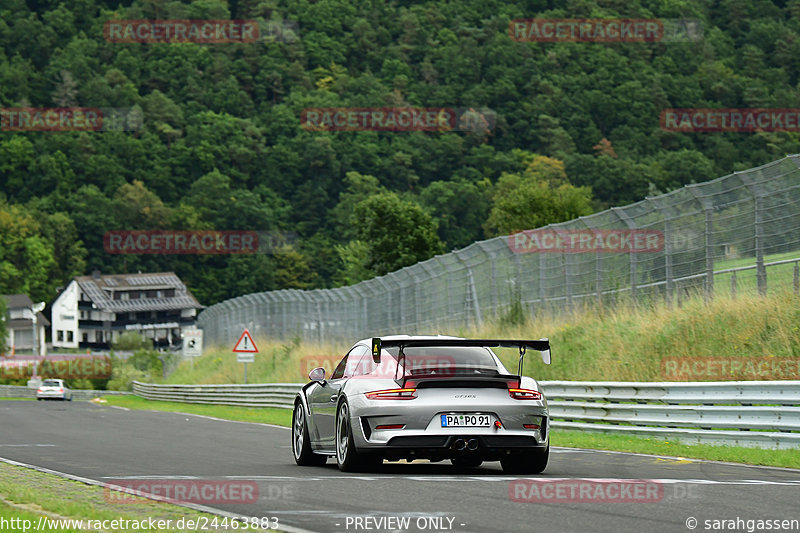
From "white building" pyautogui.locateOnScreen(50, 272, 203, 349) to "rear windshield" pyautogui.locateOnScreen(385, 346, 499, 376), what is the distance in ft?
450

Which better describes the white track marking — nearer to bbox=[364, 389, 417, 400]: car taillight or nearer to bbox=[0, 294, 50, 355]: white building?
bbox=[364, 389, 417, 400]: car taillight

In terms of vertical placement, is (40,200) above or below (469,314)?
above

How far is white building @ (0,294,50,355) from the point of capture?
156 meters

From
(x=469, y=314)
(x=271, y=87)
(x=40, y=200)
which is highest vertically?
(x=271, y=87)

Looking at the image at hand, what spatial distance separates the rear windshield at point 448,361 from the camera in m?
11.8

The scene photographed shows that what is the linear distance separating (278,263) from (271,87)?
4067 centimetres

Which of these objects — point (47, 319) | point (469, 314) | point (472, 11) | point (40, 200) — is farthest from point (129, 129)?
point (469, 314)

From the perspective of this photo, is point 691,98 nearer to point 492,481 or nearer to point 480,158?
point 480,158

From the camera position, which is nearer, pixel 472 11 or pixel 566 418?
pixel 566 418

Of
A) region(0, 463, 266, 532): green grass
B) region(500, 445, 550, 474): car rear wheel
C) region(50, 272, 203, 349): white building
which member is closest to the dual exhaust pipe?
region(500, 445, 550, 474): car rear wheel

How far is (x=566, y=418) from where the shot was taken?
67.8 feet

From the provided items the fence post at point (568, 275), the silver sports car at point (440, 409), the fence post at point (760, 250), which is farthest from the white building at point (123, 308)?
the silver sports car at point (440, 409)

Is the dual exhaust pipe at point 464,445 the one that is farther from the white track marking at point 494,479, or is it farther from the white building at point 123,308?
the white building at point 123,308

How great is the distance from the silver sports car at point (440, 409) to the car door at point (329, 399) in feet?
0.62
